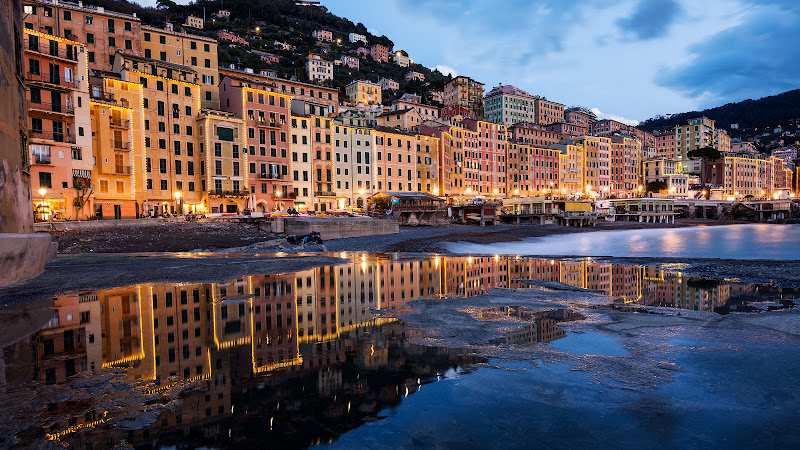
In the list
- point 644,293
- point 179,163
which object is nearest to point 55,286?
point 644,293

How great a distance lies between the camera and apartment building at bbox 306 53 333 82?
5679 inches

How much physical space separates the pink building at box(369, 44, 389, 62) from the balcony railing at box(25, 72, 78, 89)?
161553 millimetres

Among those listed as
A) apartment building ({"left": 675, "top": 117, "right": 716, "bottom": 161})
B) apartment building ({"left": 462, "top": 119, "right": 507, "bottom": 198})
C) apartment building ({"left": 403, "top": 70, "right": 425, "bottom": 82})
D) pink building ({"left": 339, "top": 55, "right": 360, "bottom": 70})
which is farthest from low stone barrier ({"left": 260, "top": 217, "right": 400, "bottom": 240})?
apartment building ({"left": 675, "top": 117, "right": 716, "bottom": 161})

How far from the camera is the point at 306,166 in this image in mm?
68000

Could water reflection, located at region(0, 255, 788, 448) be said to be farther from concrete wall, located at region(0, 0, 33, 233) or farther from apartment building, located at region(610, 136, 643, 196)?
apartment building, located at region(610, 136, 643, 196)

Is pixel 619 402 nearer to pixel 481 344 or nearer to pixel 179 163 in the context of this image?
pixel 481 344

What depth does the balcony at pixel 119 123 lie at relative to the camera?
160 ft

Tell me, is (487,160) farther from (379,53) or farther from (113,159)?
(379,53)

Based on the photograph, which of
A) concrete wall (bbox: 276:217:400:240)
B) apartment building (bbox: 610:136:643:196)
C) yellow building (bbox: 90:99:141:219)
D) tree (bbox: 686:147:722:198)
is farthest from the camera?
tree (bbox: 686:147:722:198)

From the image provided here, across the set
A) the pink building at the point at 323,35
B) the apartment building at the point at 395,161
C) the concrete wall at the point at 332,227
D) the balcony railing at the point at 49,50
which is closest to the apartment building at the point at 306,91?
the apartment building at the point at 395,161

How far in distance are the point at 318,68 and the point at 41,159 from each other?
116 meters

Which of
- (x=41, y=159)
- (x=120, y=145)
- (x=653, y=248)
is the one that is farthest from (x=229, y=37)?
(x=653, y=248)

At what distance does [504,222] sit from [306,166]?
1402 inches

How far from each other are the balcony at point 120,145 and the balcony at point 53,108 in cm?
622
